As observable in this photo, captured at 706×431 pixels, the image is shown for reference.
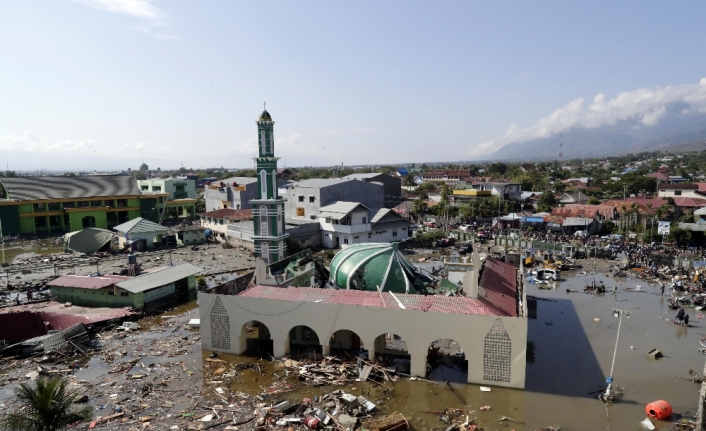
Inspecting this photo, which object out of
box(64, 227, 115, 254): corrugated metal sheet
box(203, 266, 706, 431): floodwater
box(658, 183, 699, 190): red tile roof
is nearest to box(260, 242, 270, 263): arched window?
box(203, 266, 706, 431): floodwater

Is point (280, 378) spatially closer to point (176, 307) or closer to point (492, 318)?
point (492, 318)

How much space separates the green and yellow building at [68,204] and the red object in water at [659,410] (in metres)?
51.5

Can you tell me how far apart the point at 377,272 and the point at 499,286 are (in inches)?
203

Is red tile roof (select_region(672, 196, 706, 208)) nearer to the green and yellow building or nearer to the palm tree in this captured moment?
the palm tree

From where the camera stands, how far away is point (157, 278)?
24.4 metres

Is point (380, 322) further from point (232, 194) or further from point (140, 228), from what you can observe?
point (232, 194)

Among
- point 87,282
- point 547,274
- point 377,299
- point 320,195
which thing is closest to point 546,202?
point 547,274

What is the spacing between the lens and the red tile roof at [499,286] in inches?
647

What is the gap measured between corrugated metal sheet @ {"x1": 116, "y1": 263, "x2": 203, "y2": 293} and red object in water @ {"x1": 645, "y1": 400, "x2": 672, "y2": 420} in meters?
21.2

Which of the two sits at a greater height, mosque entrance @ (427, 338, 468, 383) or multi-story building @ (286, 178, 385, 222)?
multi-story building @ (286, 178, 385, 222)

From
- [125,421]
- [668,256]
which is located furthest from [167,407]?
[668,256]

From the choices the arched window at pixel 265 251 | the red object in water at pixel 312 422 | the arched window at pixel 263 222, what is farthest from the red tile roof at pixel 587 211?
the red object in water at pixel 312 422

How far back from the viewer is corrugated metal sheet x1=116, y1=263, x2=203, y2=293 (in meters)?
22.8

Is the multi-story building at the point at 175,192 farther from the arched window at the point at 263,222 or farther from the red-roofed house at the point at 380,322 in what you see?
the red-roofed house at the point at 380,322
